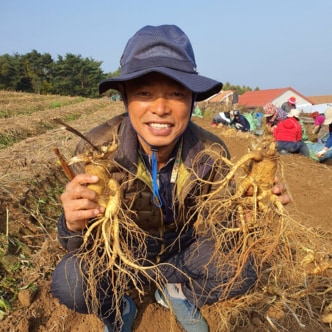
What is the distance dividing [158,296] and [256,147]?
111cm

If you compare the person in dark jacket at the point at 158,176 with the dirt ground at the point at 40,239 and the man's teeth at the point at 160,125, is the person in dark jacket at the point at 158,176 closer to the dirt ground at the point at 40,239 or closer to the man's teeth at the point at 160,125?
the man's teeth at the point at 160,125

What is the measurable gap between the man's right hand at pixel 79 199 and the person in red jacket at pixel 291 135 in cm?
588

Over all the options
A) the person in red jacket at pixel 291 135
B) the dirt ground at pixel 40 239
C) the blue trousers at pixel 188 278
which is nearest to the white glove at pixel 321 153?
the person in red jacket at pixel 291 135

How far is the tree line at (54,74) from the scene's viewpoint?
36.7 metres

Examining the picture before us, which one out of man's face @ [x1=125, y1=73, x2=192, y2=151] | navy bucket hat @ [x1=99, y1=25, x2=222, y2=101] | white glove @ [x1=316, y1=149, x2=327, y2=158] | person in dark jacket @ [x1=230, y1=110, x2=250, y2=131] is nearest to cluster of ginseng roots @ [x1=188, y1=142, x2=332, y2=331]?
man's face @ [x1=125, y1=73, x2=192, y2=151]

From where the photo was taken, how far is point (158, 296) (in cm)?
189

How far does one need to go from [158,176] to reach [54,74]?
1783 inches

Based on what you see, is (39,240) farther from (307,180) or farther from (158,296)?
(307,180)

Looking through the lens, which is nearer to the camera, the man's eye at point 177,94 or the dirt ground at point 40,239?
the man's eye at point 177,94

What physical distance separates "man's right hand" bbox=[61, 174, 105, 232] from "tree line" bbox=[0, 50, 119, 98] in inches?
1532

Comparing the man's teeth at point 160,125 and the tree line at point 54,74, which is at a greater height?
the man's teeth at point 160,125

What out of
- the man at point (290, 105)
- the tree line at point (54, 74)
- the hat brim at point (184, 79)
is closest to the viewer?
the hat brim at point (184, 79)

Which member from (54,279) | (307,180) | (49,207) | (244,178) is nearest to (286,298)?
(244,178)

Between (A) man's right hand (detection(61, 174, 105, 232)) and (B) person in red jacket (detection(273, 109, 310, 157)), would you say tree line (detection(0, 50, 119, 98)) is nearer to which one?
(B) person in red jacket (detection(273, 109, 310, 157))
